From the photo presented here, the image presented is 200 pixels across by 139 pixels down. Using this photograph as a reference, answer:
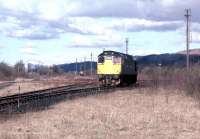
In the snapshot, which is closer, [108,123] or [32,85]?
[108,123]

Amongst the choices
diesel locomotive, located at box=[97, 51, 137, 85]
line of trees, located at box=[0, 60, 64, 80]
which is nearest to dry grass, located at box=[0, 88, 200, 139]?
diesel locomotive, located at box=[97, 51, 137, 85]

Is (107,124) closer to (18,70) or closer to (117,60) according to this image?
(117,60)

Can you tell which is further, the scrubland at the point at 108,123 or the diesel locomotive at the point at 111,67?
the diesel locomotive at the point at 111,67

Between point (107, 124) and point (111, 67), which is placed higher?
point (111, 67)

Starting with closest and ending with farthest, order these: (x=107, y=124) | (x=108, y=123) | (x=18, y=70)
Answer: (x=107, y=124) → (x=108, y=123) → (x=18, y=70)

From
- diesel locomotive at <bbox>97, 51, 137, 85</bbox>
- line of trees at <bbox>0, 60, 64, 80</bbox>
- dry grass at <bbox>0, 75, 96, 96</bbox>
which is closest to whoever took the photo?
dry grass at <bbox>0, 75, 96, 96</bbox>

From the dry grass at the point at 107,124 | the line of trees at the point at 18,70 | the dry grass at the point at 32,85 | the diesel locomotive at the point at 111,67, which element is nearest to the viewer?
the dry grass at the point at 107,124

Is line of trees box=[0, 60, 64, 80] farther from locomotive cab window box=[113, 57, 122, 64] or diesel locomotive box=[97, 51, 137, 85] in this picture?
locomotive cab window box=[113, 57, 122, 64]

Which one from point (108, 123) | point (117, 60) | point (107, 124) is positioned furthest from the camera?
point (117, 60)

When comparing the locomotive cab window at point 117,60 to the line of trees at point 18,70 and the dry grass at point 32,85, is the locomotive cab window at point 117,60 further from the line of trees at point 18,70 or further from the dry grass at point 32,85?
the line of trees at point 18,70

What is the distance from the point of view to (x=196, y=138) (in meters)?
15.9

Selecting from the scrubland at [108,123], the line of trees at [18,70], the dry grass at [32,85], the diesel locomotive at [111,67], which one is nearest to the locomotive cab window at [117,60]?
the diesel locomotive at [111,67]

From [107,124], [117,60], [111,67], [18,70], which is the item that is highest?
[117,60]

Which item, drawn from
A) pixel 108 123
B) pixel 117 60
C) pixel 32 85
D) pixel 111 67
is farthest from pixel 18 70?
pixel 108 123
